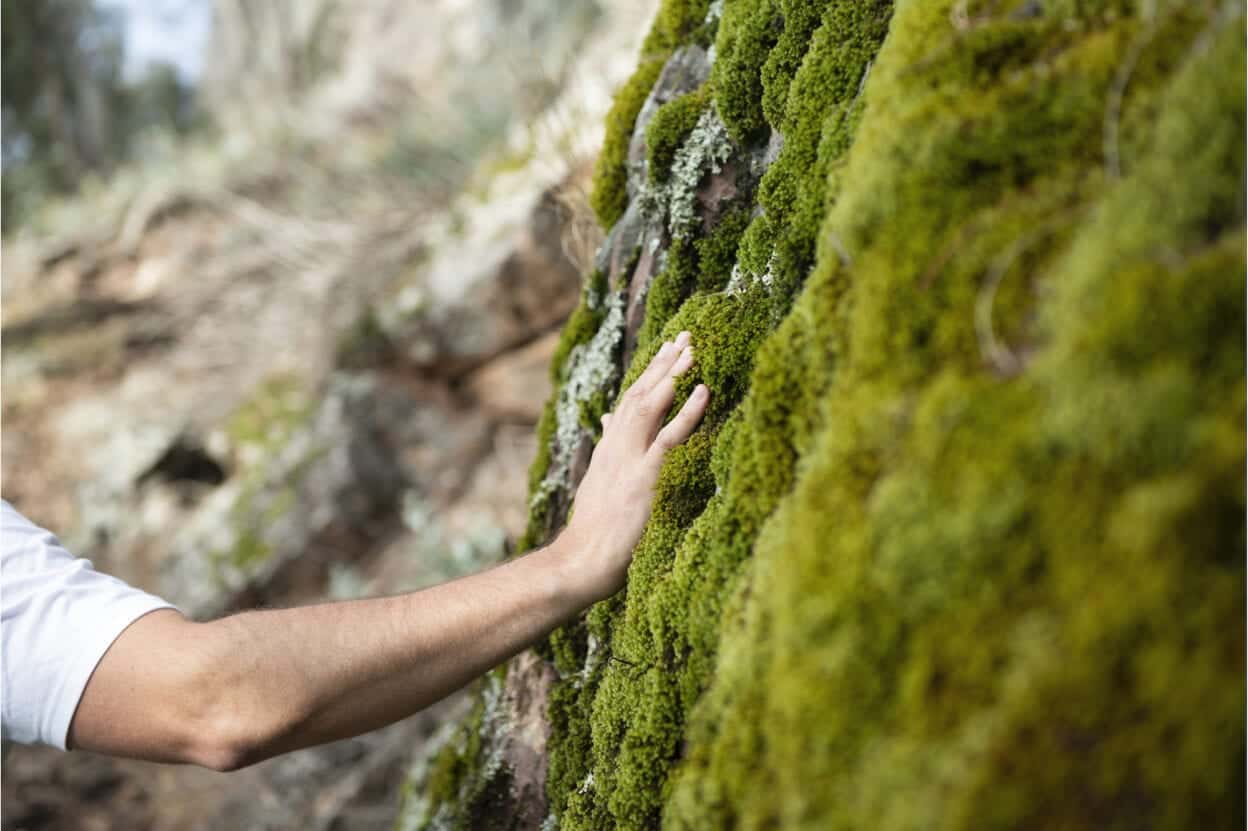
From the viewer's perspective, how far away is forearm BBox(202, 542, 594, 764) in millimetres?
1788

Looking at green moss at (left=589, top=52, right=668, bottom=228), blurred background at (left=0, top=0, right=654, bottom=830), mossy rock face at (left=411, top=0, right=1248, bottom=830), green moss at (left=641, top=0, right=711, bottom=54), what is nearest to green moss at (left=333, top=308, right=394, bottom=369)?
blurred background at (left=0, top=0, right=654, bottom=830)

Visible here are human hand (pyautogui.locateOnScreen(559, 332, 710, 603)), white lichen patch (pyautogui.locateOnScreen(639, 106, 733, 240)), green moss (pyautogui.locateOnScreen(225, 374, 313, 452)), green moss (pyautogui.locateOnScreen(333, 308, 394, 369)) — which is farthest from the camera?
green moss (pyautogui.locateOnScreen(225, 374, 313, 452))

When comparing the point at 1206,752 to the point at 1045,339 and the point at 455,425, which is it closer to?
the point at 1045,339

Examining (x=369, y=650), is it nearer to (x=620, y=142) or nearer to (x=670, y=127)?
(x=670, y=127)

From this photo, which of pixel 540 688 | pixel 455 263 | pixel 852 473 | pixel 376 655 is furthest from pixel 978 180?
pixel 455 263

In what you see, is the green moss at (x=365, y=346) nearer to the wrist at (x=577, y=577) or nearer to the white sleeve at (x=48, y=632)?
the white sleeve at (x=48, y=632)

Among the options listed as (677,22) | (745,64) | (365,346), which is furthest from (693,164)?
(365,346)

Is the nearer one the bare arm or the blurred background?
the bare arm

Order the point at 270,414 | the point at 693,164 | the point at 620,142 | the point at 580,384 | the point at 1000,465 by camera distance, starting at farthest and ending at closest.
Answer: the point at 270,414 → the point at 620,142 → the point at 580,384 → the point at 693,164 → the point at 1000,465

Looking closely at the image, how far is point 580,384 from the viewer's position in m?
2.67

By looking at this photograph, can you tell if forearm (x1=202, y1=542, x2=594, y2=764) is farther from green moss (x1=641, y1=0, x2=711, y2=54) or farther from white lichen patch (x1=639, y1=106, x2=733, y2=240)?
green moss (x1=641, y1=0, x2=711, y2=54)

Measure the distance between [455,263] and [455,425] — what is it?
4.39ft

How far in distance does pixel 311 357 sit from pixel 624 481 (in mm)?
6696

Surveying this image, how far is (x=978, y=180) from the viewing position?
45.1 inches
